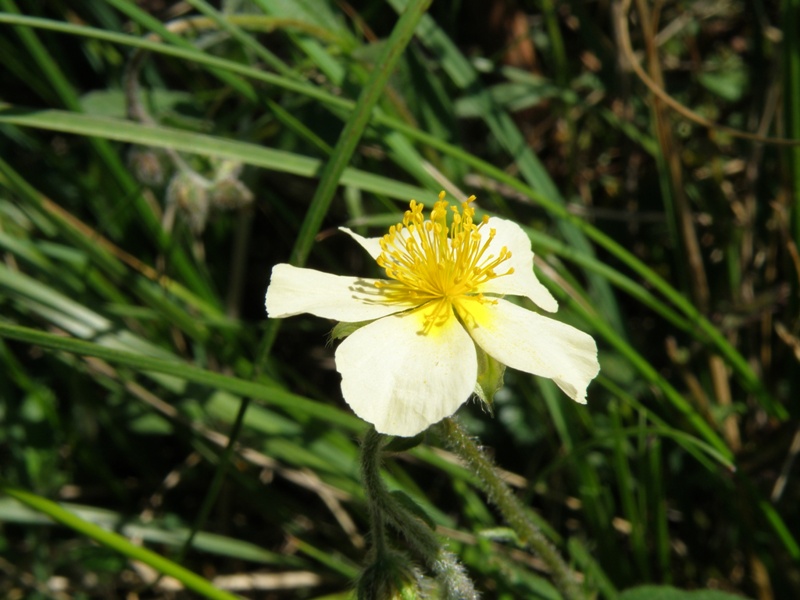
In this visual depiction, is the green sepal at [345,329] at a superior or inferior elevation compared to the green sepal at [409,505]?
superior

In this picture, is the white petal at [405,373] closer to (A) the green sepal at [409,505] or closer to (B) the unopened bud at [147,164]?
(A) the green sepal at [409,505]

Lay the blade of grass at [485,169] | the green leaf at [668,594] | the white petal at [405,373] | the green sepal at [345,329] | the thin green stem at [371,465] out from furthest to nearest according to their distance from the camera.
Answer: the green leaf at [668,594]
the blade of grass at [485,169]
the green sepal at [345,329]
the thin green stem at [371,465]
the white petal at [405,373]

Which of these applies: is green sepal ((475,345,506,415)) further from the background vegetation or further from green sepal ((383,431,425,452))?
the background vegetation

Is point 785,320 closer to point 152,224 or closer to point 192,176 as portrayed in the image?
point 192,176

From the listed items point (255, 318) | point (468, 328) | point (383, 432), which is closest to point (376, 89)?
point (468, 328)

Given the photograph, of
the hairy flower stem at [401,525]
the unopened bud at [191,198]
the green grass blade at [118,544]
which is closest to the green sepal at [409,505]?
the hairy flower stem at [401,525]

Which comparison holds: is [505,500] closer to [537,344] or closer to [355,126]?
[537,344]

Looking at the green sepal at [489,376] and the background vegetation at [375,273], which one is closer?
the green sepal at [489,376]
